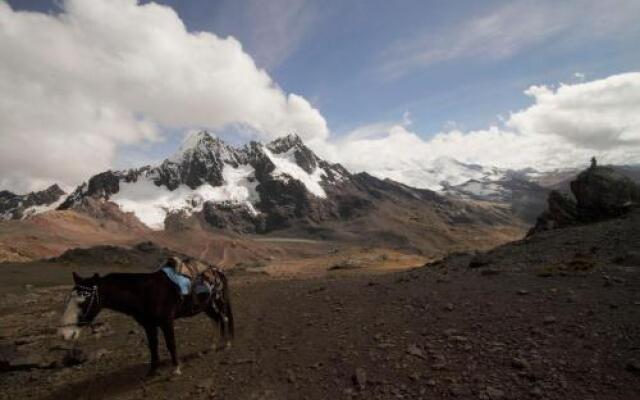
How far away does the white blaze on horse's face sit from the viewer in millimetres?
11766

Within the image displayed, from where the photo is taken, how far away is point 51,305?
3077 centimetres

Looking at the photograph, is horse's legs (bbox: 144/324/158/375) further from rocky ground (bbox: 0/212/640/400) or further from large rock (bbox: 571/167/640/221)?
large rock (bbox: 571/167/640/221)

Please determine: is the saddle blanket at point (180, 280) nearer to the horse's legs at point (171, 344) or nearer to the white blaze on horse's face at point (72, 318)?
the horse's legs at point (171, 344)

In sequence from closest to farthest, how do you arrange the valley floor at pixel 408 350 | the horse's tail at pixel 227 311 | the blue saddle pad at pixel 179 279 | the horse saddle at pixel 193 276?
the valley floor at pixel 408 350, the blue saddle pad at pixel 179 279, the horse saddle at pixel 193 276, the horse's tail at pixel 227 311

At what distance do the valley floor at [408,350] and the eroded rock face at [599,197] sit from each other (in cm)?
1993

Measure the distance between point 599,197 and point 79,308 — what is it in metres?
37.5

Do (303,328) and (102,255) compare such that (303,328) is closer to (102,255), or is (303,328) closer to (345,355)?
(345,355)

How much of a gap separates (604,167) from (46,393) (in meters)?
42.1

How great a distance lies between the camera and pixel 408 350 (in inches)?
465

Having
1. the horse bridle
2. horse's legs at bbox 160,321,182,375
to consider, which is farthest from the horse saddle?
the horse bridle

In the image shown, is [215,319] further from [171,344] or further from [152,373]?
[152,373]

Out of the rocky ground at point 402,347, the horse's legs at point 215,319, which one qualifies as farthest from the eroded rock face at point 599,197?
the horse's legs at point 215,319

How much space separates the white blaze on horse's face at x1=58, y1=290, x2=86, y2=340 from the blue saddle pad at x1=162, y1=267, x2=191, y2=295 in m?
2.35

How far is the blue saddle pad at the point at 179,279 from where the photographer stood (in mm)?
13703
